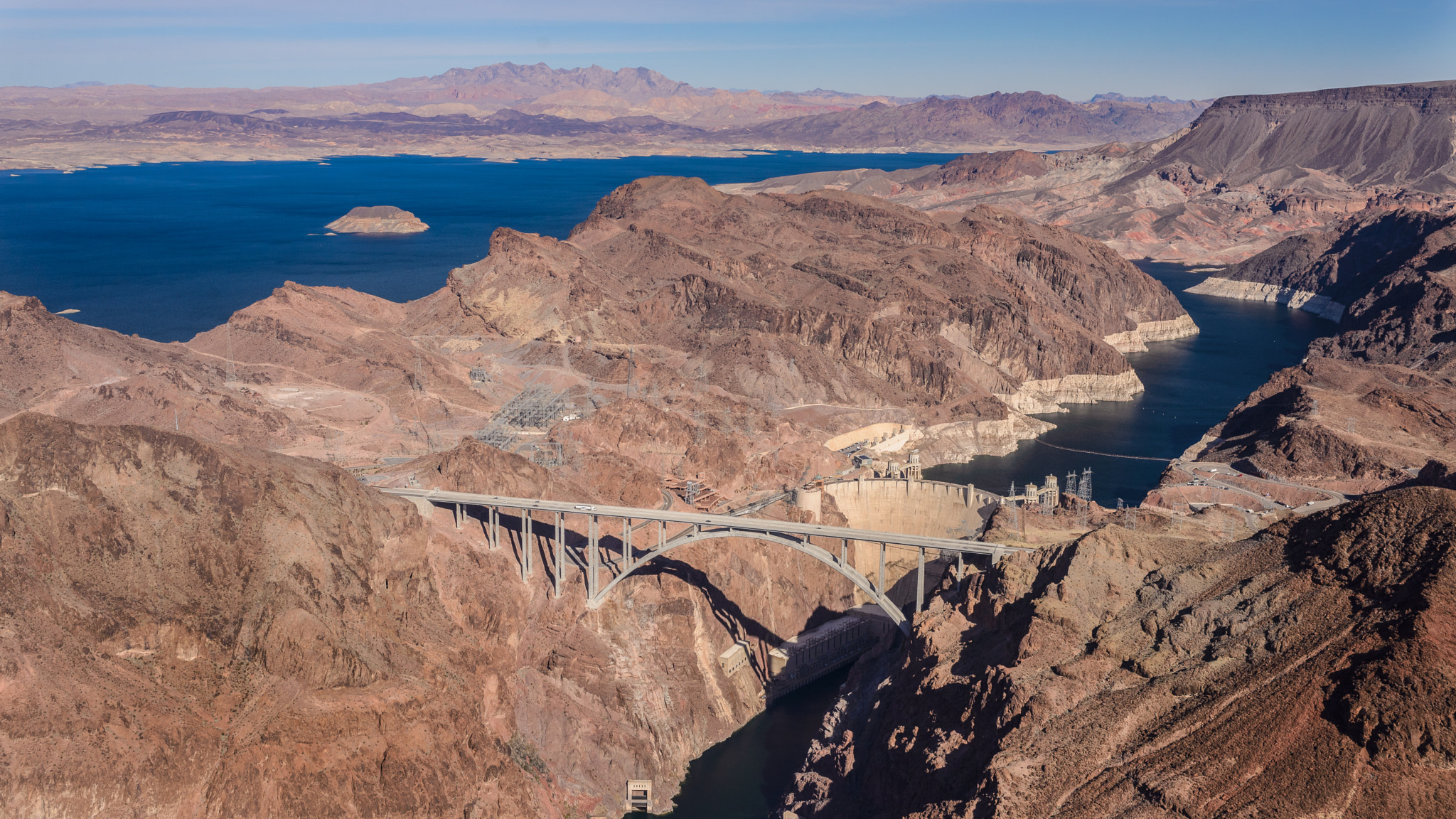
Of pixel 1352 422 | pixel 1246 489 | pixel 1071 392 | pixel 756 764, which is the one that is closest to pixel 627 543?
pixel 756 764

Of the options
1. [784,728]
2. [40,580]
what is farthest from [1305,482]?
[40,580]

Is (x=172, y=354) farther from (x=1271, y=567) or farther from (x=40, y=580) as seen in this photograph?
(x=1271, y=567)

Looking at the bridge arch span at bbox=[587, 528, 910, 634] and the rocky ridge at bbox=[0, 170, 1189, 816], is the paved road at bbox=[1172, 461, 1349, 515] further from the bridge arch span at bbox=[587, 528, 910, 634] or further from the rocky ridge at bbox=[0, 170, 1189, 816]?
the bridge arch span at bbox=[587, 528, 910, 634]

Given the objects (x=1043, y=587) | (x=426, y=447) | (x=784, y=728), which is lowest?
(x=784, y=728)

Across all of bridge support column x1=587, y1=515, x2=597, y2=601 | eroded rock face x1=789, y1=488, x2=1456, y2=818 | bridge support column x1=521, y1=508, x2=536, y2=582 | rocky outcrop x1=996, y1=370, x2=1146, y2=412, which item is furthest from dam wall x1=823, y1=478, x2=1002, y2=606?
rocky outcrop x1=996, y1=370, x2=1146, y2=412

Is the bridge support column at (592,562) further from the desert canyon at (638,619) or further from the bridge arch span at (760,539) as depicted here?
the desert canyon at (638,619)

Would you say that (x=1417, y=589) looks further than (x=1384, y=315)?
No

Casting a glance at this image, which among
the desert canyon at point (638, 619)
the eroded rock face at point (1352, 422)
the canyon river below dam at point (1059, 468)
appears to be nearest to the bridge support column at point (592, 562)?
the desert canyon at point (638, 619)
